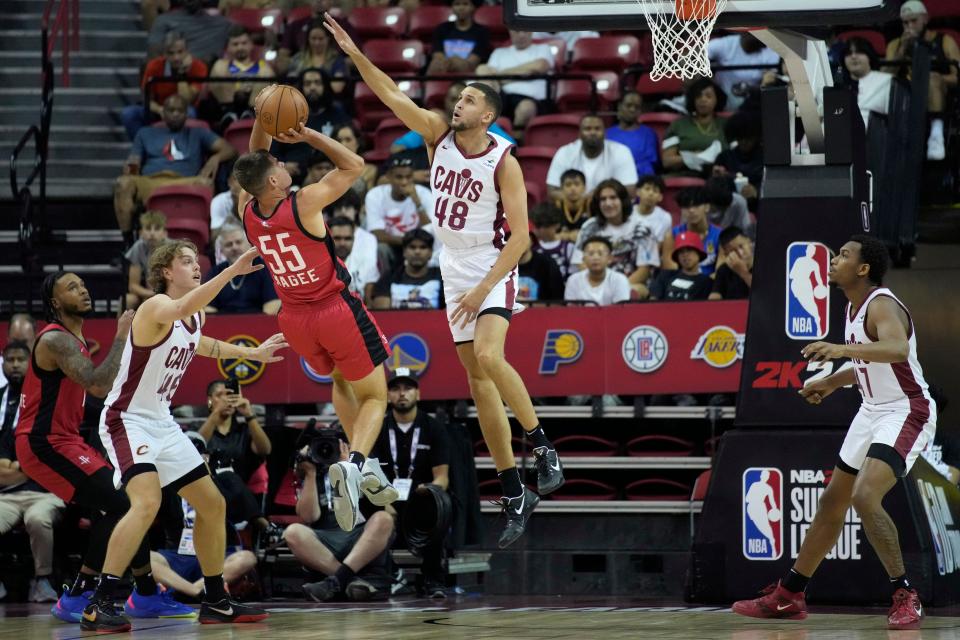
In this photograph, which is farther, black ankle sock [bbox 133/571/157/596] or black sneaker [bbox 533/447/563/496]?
black ankle sock [bbox 133/571/157/596]

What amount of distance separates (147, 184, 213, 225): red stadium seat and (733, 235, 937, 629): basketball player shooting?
24.1 ft

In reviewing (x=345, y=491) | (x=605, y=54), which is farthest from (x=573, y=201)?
(x=345, y=491)

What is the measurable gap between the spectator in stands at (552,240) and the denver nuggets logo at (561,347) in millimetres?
1113

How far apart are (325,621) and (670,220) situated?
562 centimetres

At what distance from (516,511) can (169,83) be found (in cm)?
927

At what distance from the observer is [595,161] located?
1446 centimetres

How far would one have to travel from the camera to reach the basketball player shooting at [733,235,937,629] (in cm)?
904

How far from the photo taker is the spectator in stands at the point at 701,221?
1305 cm

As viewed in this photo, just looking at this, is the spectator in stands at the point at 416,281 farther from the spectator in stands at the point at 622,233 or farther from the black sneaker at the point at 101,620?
the black sneaker at the point at 101,620

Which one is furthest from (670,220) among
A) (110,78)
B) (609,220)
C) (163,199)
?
(110,78)

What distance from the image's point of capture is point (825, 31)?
10492 millimetres

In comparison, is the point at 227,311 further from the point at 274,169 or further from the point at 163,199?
the point at 274,169

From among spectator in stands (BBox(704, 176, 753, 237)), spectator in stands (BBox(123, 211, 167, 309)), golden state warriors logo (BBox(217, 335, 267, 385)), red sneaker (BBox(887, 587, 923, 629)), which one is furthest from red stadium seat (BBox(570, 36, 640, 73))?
red sneaker (BBox(887, 587, 923, 629))

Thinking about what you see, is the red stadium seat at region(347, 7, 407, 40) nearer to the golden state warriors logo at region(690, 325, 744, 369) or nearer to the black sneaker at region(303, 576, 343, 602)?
the golden state warriors logo at region(690, 325, 744, 369)
